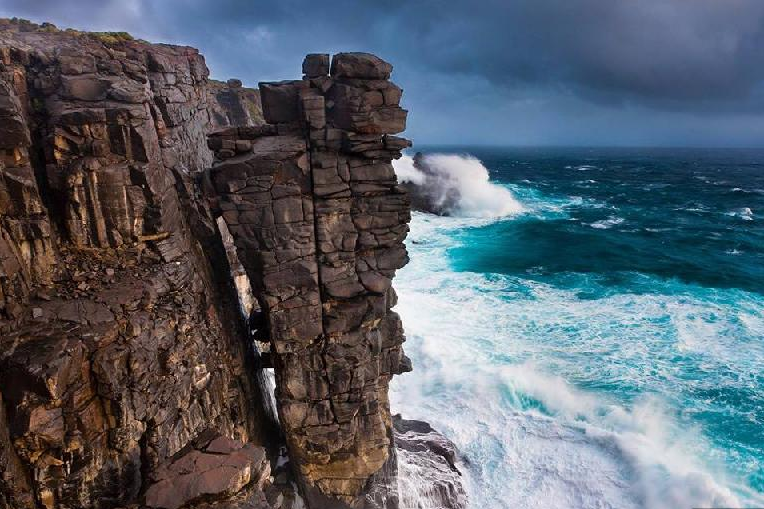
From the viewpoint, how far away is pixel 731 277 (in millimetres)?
44594

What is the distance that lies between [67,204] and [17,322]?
3.38 m

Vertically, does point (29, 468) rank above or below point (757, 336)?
above

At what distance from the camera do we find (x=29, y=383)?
11.4 m

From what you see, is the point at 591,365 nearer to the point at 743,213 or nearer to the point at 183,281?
the point at 183,281

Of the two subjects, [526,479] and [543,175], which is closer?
[526,479]

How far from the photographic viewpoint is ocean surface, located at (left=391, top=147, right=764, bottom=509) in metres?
21.5

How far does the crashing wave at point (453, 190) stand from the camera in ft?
242

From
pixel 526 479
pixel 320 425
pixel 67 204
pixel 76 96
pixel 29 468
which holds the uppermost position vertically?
pixel 76 96

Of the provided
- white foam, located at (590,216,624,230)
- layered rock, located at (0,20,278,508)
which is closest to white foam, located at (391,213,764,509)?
layered rock, located at (0,20,278,508)

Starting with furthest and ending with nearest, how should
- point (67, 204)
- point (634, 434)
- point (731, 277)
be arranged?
point (731, 277), point (634, 434), point (67, 204)

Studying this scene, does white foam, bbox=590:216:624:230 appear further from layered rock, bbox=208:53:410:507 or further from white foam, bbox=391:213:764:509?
layered rock, bbox=208:53:410:507

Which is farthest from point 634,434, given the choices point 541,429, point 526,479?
point 526,479

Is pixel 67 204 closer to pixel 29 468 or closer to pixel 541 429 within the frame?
pixel 29 468

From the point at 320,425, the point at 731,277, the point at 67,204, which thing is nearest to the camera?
the point at 67,204
